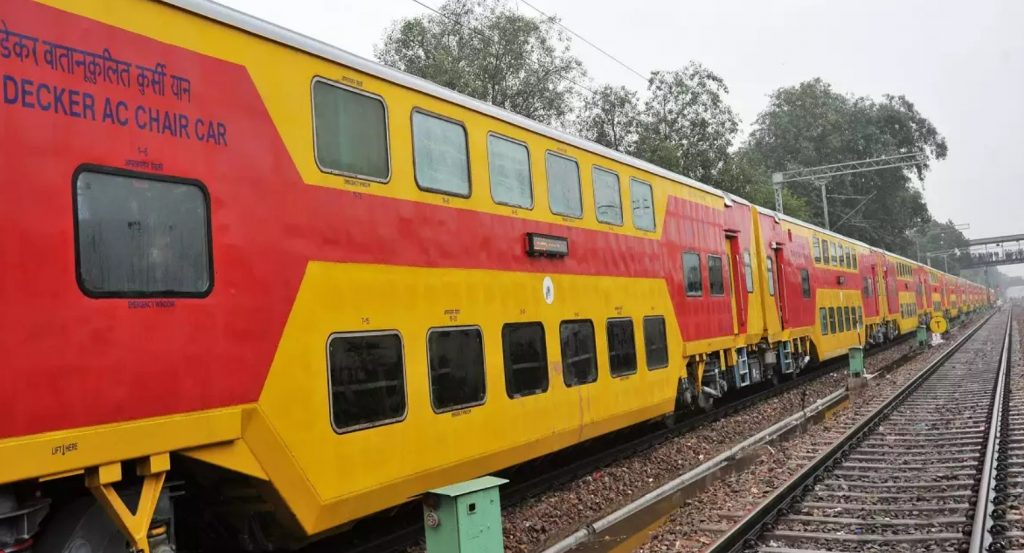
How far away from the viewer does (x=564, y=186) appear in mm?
8758

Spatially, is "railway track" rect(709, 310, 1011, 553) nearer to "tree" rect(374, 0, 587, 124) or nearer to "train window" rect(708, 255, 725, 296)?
"train window" rect(708, 255, 725, 296)

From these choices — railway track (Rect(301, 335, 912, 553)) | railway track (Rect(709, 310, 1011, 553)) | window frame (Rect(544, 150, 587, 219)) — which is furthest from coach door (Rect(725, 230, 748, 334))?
window frame (Rect(544, 150, 587, 219))

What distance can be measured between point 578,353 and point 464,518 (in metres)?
3.57

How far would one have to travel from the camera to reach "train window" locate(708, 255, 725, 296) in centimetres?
1271

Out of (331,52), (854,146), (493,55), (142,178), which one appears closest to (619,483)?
(331,52)

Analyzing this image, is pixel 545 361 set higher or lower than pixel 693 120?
lower

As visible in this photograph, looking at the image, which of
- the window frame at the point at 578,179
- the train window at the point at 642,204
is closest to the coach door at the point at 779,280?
the train window at the point at 642,204

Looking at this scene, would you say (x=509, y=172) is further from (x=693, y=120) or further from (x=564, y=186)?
(x=693, y=120)

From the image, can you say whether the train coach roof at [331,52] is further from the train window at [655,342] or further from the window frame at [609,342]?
the train window at [655,342]

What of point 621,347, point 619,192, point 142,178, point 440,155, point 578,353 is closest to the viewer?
point 142,178

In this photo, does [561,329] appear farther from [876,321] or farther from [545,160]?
[876,321]

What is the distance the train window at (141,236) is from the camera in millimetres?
4070

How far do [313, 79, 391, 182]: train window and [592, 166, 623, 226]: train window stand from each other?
391 centimetres

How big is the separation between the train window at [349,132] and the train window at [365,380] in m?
1.29
